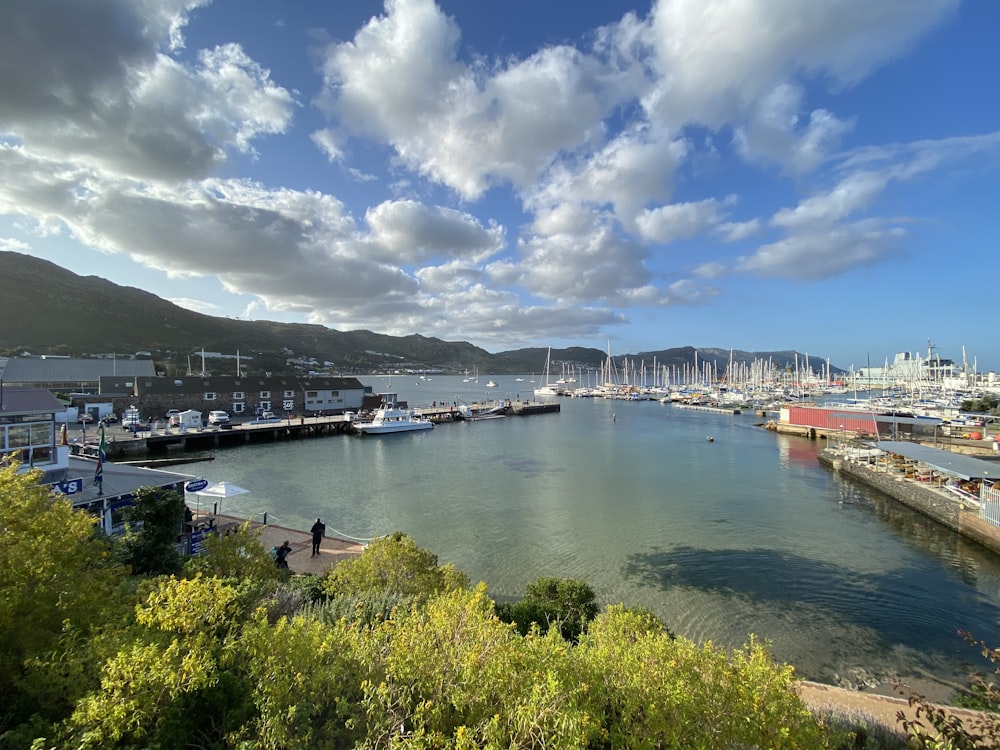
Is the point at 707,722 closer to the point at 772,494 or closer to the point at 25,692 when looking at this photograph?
the point at 25,692

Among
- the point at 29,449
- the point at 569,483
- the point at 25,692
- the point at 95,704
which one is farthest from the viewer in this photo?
the point at 569,483

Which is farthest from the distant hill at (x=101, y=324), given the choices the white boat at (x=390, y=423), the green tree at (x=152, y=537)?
the green tree at (x=152, y=537)

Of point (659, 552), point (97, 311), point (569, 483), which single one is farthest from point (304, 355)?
point (659, 552)

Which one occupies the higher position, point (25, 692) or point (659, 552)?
point (25, 692)

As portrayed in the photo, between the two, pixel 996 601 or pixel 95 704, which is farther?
pixel 996 601

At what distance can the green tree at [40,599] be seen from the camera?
3.93 meters

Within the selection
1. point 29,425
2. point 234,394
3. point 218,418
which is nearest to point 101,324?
point 234,394

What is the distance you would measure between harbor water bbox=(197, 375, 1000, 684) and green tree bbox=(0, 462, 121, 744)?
35.9 ft

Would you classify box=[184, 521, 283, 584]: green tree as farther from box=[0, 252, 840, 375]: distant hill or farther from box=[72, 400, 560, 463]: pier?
box=[0, 252, 840, 375]: distant hill

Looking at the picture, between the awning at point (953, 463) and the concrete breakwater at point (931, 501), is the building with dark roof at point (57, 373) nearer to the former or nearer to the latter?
the concrete breakwater at point (931, 501)

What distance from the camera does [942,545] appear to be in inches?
741

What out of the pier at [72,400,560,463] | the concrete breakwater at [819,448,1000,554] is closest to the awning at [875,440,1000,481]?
the concrete breakwater at [819,448,1000,554]

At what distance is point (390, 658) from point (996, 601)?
1968cm

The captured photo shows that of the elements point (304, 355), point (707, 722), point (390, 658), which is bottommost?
point (707, 722)
